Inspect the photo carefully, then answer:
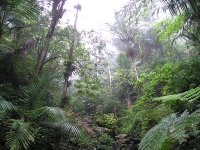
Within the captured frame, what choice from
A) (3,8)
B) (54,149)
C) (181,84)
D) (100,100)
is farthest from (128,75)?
(3,8)

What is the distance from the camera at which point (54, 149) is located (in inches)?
199

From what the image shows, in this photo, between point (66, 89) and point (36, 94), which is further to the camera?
point (66, 89)

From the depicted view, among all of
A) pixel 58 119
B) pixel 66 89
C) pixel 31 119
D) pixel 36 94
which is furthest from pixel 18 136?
pixel 66 89

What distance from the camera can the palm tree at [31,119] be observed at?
339 centimetres

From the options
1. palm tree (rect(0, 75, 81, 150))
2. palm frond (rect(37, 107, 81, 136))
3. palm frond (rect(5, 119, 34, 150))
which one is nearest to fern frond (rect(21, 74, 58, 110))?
palm tree (rect(0, 75, 81, 150))

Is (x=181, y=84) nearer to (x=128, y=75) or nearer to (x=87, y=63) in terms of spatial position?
(x=87, y=63)

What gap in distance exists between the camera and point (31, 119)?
4359mm

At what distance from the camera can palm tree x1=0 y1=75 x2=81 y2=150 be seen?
134 inches

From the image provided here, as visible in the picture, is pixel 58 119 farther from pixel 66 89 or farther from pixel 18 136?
pixel 66 89

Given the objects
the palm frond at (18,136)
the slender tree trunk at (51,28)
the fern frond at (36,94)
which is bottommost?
the palm frond at (18,136)

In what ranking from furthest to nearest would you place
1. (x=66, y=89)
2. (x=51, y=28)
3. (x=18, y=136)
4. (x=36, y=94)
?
(x=66, y=89) < (x=51, y=28) < (x=36, y=94) < (x=18, y=136)

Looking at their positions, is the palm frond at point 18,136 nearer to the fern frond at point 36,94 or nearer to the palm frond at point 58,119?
the palm frond at point 58,119

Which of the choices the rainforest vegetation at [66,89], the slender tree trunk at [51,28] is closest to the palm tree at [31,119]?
the rainforest vegetation at [66,89]

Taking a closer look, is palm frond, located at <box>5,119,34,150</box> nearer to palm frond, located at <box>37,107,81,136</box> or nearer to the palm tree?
the palm tree
